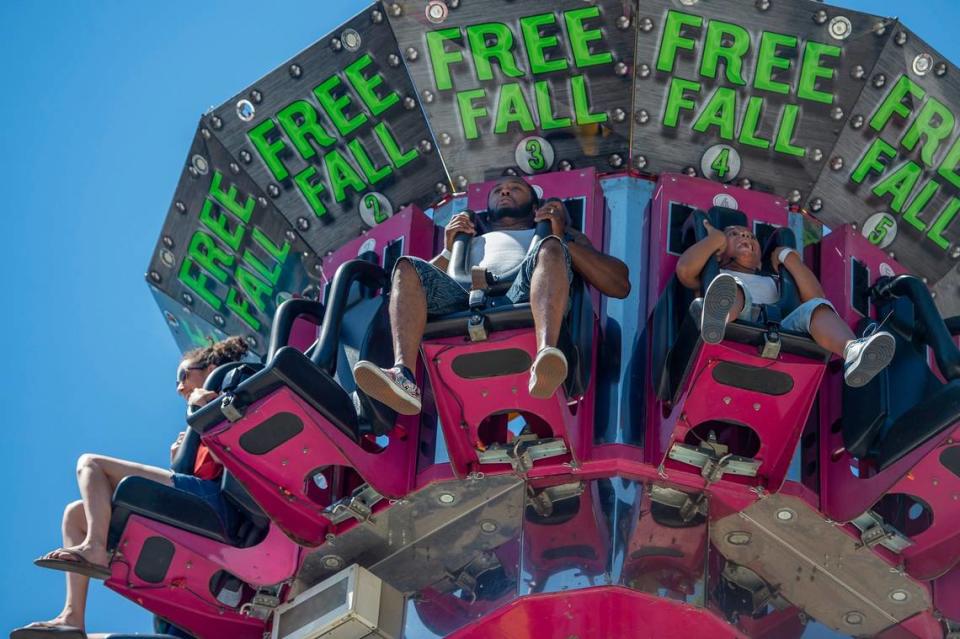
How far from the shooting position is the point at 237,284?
18328 millimetres

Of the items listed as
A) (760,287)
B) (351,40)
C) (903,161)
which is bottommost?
(760,287)

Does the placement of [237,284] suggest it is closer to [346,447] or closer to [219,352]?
[219,352]

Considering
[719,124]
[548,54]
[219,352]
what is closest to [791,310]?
[719,124]

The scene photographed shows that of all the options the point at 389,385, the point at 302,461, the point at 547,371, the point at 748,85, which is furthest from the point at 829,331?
the point at 302,461

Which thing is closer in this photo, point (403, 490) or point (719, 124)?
point (403, 490)

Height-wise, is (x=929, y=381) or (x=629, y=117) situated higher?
(x=629, y=117)

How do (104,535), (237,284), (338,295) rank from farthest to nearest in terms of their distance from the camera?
(237,284) → (338,295) → (104,535)

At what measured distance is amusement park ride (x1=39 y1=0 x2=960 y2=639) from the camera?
14133mm

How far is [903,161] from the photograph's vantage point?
1655 cm

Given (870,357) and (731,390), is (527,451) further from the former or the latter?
(870,357)

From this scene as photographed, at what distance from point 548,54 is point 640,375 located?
326 cm

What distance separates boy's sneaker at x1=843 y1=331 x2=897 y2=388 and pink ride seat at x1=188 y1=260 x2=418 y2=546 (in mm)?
3845

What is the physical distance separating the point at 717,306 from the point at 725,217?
8.43 ft

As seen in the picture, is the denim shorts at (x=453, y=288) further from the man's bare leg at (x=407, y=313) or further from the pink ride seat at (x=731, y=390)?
the pink ride seat at (x=731, y=390)
